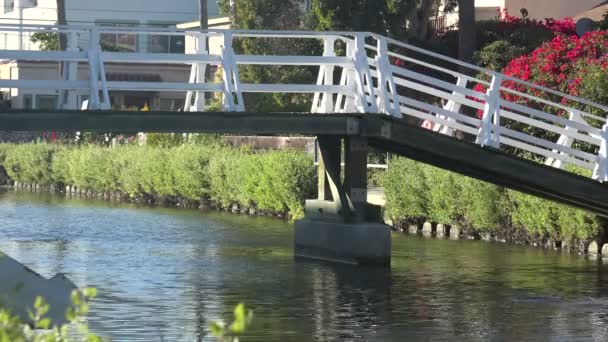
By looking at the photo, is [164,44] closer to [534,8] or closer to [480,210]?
[534,8]

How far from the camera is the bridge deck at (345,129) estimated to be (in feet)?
74.5

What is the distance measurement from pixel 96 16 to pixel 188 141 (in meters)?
35.0

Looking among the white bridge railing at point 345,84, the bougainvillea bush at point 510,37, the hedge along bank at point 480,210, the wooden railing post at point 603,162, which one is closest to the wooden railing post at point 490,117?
the white bridge railing at point 345,84

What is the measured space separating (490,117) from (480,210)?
803cm

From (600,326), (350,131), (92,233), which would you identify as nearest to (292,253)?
(350,131)

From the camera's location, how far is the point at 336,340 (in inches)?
672

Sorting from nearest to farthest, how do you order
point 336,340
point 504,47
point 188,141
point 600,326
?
point 336,340
point 600,326
point 504,47
point 188,141

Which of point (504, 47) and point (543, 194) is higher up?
point (504, 47)

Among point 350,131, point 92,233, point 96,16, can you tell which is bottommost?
point 92,233

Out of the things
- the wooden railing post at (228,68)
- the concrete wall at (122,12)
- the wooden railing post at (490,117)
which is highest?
the concrete wall at (122,12)

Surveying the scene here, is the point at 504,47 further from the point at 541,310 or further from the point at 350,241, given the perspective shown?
the point at 541,310

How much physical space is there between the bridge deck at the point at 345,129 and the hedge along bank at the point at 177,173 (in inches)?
553

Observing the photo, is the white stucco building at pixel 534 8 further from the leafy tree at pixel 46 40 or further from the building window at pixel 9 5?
the building window at pixel 9 5

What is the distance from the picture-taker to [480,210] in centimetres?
3184
